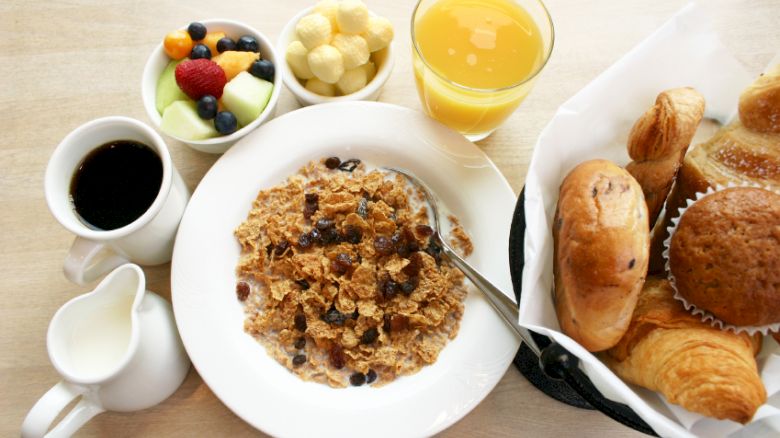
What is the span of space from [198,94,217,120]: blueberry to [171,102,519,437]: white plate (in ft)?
0.25

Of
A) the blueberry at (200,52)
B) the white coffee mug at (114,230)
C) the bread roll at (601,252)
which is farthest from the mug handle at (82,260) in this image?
the bread roll at (601,252)

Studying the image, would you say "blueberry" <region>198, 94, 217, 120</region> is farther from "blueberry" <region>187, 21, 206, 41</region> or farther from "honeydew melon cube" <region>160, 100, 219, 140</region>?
"blueberry" <region>187, 21, 206, 41</region>

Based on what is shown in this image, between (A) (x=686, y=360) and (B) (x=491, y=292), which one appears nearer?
(A) (x=686, y=360)

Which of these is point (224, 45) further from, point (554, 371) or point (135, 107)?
point (554, 371)

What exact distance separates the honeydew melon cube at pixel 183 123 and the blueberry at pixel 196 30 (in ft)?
0.47

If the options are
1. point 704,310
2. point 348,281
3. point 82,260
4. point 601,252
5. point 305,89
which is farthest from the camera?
point 305,89

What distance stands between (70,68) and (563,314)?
1131 millimetres

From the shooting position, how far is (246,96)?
3.39 ft

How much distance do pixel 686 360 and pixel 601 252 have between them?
19 cm

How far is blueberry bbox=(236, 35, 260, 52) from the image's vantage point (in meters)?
1.08

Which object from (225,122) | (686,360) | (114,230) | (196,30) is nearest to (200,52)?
(196,30)

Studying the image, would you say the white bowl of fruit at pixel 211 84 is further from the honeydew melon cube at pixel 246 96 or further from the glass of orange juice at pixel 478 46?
the glass of orange juice at pixel 478 46

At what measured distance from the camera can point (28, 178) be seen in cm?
113

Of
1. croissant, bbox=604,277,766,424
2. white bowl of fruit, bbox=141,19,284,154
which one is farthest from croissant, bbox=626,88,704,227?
white bowl of fruit, bbox=141,19,284,154
